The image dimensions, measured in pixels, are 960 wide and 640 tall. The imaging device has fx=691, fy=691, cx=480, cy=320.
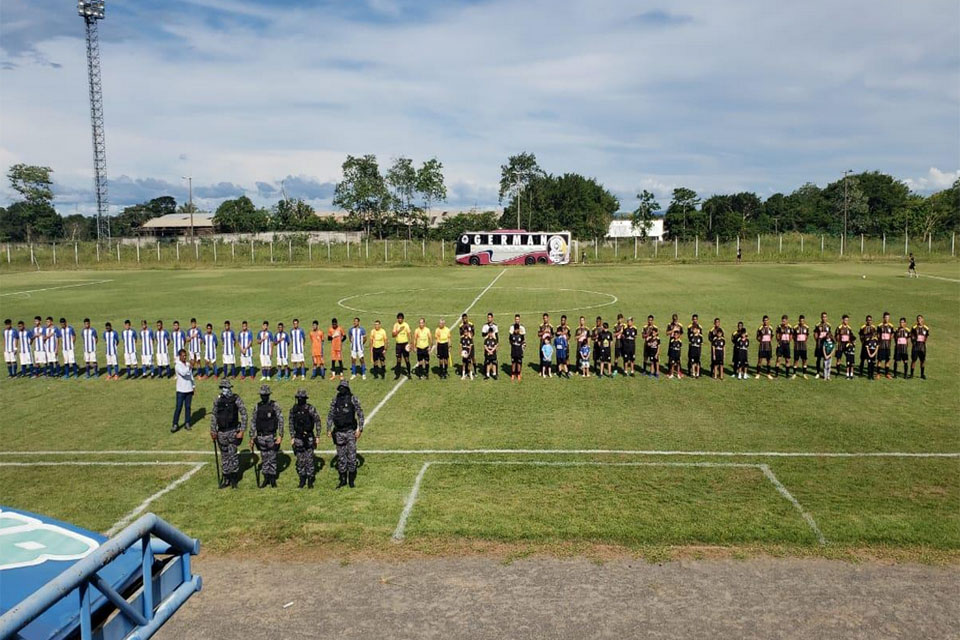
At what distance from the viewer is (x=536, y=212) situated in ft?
340

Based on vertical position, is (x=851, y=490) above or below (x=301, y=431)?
below

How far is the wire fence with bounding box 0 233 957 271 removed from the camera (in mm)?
66375

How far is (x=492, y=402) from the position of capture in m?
17.1

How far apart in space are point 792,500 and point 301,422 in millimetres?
7953

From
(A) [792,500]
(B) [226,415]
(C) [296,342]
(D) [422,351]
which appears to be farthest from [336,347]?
(A) [792,500]

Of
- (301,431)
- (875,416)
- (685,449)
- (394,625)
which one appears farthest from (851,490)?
(301,431)

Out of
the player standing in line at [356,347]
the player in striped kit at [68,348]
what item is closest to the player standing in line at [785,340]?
the player standing in line at [356,347]

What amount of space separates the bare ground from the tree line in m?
83.3

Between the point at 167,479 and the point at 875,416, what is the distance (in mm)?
14804

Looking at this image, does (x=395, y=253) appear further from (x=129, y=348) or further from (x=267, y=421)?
(x=267, y=421)

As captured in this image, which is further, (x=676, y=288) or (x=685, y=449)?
(x=676, y=288)

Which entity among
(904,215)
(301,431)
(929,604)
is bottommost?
(929,604)

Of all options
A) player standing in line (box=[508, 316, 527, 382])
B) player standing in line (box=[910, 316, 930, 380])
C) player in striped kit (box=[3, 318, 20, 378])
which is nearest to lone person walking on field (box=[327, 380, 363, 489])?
player standing in line (box=[508, 316, 527, 382])

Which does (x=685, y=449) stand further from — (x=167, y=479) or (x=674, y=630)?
(x=167, y=479)
